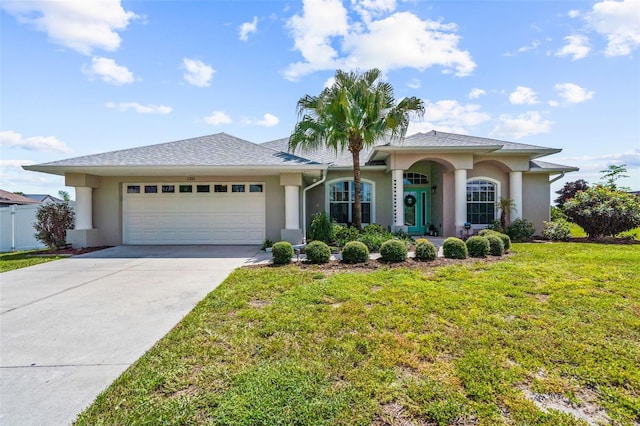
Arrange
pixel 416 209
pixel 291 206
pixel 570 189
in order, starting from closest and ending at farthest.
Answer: pixel 291 206 → pixel 416 209 → pixel 570 189

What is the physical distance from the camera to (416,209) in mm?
15906

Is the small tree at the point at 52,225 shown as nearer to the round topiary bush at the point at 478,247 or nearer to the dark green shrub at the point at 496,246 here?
the round topiary bush at the point at 478,247

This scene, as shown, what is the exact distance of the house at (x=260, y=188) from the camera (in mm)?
11320

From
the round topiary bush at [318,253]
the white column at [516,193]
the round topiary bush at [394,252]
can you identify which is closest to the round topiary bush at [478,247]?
the round topiary bush at [394,252]

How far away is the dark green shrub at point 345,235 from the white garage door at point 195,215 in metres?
3.21

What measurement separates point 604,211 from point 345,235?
10.6 meters

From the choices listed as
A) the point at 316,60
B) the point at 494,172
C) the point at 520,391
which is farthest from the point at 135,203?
the point at 494,172

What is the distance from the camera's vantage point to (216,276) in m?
7.03

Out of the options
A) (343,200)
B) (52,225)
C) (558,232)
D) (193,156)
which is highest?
(193,156)

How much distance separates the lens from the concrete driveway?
106 inches

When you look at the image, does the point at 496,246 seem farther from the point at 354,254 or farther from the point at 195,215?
the point at 195,215

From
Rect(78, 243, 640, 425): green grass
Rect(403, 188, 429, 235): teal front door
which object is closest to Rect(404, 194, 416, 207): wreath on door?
Rect(403, 188, 429, 235): teal front door

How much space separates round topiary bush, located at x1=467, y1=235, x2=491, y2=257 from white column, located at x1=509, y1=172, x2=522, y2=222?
20.5 ft

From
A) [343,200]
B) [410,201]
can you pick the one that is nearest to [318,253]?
[343,200]
